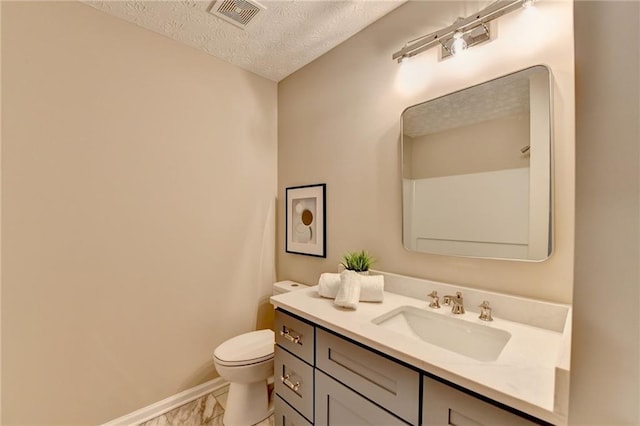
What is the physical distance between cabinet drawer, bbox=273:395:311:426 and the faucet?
779 mm

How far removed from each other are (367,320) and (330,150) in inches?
45.1

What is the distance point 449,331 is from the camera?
1.09 m

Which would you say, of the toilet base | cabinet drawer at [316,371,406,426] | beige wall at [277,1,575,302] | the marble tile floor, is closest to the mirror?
beige wall at [277,1,575,302]

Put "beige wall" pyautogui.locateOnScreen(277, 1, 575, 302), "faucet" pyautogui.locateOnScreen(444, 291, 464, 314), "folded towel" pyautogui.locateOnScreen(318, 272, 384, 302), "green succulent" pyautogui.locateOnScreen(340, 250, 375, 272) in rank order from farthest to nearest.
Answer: "green succulent" pyautogui.locateOnScreen(340, 250, 375, 272) < "folded towel" pyautogui.locateOnScreen(318, 272, 384, 302) < "faucet" pyautogui.locateOnScreen(444, 291, 464, 314) < "beige wall" pyautogui.locateOnScreen(277, 1, 575, 302)

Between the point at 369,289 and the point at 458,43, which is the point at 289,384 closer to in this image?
the point at 369,289

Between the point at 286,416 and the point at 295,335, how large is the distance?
413 millimetres

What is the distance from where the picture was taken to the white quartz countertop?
0.62 meters

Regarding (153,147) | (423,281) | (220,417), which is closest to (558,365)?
(423,281)

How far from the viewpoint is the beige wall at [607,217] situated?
42 cm

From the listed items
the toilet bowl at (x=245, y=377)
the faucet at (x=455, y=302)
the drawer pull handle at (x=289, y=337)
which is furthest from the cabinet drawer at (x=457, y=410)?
the toilet bowl at (x=245, y=377)

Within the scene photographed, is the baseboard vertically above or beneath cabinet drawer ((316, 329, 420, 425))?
beneath

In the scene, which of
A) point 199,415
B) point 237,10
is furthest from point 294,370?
point 237,10

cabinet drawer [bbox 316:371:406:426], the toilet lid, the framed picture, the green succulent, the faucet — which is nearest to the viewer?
cabinet drawer [bbox 316:371:406:426]

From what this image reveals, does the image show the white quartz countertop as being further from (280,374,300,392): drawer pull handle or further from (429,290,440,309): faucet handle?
(280,374,300,392): drawer pull handle
